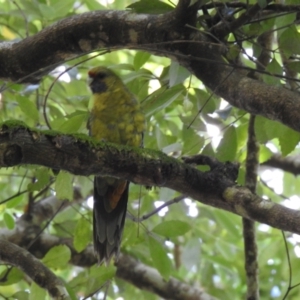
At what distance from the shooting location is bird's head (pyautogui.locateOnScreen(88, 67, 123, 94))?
301cm

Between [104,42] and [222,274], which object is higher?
[222,274]

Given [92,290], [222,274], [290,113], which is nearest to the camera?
[290,113]

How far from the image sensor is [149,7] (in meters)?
1.85

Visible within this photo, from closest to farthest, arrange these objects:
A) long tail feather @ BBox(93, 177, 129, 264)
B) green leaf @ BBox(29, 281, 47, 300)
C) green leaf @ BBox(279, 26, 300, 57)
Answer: green leaf @ BBox(279, 26, 300, 57) < green leaf @ BBox(29, 281, 47, 300) < long tail feather @ BBox(93, 177, 129, 264)

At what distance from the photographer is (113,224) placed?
99.9 inches

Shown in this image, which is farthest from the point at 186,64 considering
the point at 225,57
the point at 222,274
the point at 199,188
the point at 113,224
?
the point at 222,274

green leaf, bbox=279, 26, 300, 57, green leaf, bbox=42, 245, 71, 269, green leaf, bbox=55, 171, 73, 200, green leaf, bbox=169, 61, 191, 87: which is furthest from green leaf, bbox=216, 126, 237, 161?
green leaf, bbox=42, 245, 71, 269

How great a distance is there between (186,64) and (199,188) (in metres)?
0.47

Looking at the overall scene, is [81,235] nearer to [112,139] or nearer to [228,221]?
[112,139]

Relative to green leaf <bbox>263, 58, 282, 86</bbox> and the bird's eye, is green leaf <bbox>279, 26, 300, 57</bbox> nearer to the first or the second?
green leaf <bbox>263, 58, 282, 86</bbox>

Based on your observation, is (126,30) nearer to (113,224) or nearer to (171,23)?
(171,23)

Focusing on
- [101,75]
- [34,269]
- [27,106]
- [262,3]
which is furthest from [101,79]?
[262,3]

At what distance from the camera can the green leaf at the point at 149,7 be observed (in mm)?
1834

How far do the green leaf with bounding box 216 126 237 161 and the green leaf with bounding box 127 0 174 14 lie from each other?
722mm
